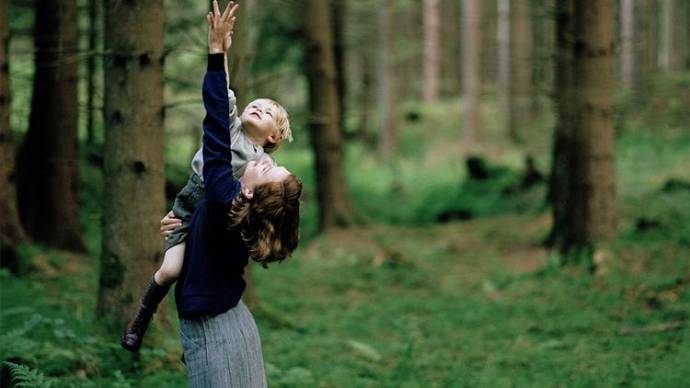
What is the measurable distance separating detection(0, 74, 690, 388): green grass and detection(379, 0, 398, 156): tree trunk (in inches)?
370

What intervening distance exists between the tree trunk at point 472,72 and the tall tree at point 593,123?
18195 millimetres

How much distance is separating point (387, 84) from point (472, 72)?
11.6 ft

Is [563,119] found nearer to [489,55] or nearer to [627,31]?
[627,31]

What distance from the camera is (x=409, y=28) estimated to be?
44.7 metres

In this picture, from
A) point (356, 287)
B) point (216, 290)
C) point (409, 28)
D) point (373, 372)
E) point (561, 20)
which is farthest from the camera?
point (409, 28)

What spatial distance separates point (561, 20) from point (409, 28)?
31964mm

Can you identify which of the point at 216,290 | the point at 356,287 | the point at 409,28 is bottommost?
the point at 356,287

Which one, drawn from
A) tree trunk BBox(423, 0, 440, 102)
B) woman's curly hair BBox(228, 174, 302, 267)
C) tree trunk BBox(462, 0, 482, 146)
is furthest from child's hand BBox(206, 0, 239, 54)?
tree trunk BBox(423, 0, 440, 102)

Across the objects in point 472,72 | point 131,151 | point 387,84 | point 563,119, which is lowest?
point 131,151

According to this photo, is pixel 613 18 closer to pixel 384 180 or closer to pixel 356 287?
pixel 356 287

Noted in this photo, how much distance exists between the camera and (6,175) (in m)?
8.11

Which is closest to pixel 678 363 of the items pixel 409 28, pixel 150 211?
pixel 150 211

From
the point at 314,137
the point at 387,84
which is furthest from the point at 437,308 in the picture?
the point at 387,84

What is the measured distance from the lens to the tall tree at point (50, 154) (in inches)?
427
